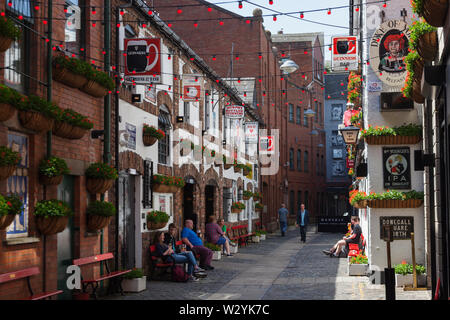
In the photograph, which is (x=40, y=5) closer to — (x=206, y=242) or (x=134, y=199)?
(x=134, y=199)

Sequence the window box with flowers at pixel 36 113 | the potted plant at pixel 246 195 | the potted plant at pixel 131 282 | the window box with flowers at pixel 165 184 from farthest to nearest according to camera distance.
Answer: the potted plant at pixel 246 195 → the window box with flowers at pixel 165 184 → the potted plant at pixel 131 282 → the window box with flowers at pixel 36 113

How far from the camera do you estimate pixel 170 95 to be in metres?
18.3

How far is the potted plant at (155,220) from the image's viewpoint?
1570 cm

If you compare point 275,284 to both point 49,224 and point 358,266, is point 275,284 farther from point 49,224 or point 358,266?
point 49,224

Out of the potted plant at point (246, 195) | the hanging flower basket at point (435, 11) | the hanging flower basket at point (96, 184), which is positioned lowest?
the potted plant at point (246, 195)

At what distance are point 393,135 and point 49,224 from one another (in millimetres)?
8100

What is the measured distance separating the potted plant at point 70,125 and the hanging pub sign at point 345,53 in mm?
9376

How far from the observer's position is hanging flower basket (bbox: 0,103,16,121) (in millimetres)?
8641

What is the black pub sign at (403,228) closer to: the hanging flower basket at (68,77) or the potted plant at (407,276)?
the potted plant at (407,276)

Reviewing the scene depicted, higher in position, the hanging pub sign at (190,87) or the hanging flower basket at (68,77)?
the hanging pub sign at (190,87)

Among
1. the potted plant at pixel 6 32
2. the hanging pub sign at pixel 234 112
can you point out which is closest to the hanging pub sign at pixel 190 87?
the hanging pub sign at pixel 234 112

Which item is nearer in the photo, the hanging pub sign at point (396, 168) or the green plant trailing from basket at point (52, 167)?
the green plant trailing from basket at point (52, 167)

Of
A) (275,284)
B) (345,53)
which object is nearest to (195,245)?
(275,284)
